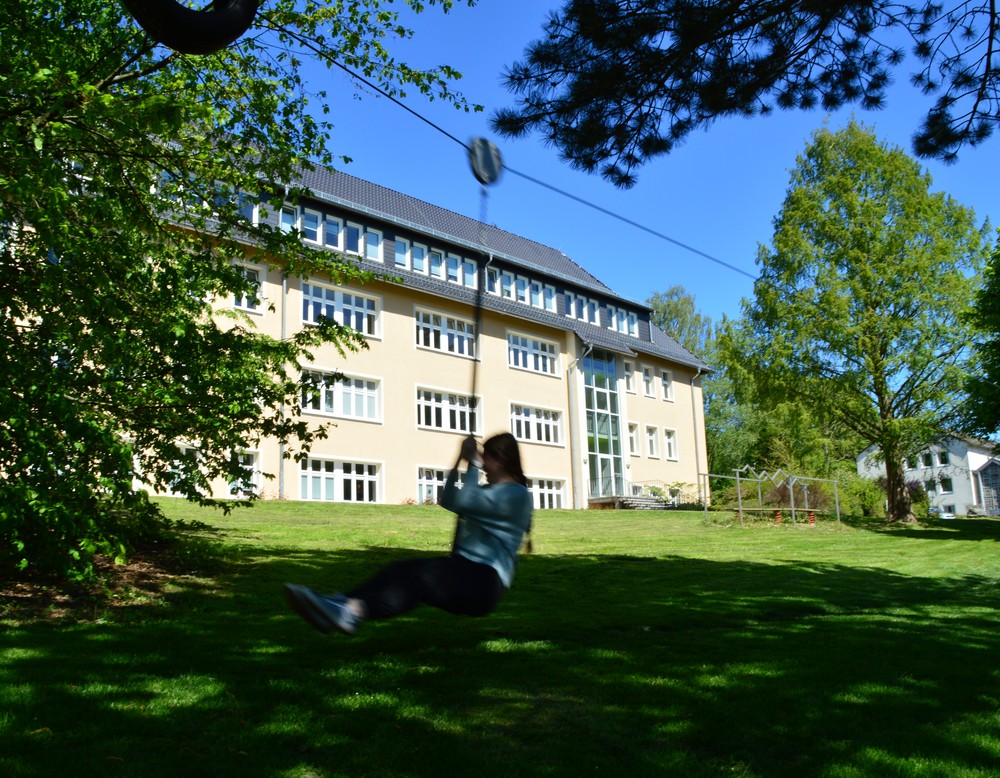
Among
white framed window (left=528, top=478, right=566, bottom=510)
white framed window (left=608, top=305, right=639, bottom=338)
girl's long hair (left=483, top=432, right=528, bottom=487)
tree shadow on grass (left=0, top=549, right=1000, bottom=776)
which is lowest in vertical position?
tree shadow on grass (left=0, top=549, right=1000, bottom=776)

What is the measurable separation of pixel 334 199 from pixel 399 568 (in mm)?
27535

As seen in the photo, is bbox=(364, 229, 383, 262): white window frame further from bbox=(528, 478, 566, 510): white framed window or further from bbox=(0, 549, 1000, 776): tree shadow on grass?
bbox=(0, 549, 1000, 776): tree shadow on grass

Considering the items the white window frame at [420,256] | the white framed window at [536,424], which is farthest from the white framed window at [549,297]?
the white window frame at [420,256]

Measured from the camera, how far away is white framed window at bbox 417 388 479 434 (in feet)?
111

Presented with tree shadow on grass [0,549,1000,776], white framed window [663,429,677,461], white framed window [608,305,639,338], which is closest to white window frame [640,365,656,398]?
white framed window [608,305,639,338]

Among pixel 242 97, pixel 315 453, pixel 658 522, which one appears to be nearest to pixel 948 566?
pixel 658 522

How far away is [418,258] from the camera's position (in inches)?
1371

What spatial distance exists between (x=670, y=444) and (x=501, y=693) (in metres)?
41.6

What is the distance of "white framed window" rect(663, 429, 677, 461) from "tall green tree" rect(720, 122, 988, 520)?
15.3m

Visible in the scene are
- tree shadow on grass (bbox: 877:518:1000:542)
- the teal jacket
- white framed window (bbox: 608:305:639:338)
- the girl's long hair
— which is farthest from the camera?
white framed window (bbox: 608:305:639:338)

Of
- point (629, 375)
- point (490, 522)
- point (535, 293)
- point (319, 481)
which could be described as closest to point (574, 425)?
point (629, 375)

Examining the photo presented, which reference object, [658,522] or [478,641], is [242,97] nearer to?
[478,641]

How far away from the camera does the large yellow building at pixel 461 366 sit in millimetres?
30562

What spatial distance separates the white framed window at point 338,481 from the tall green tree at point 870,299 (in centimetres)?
1362
